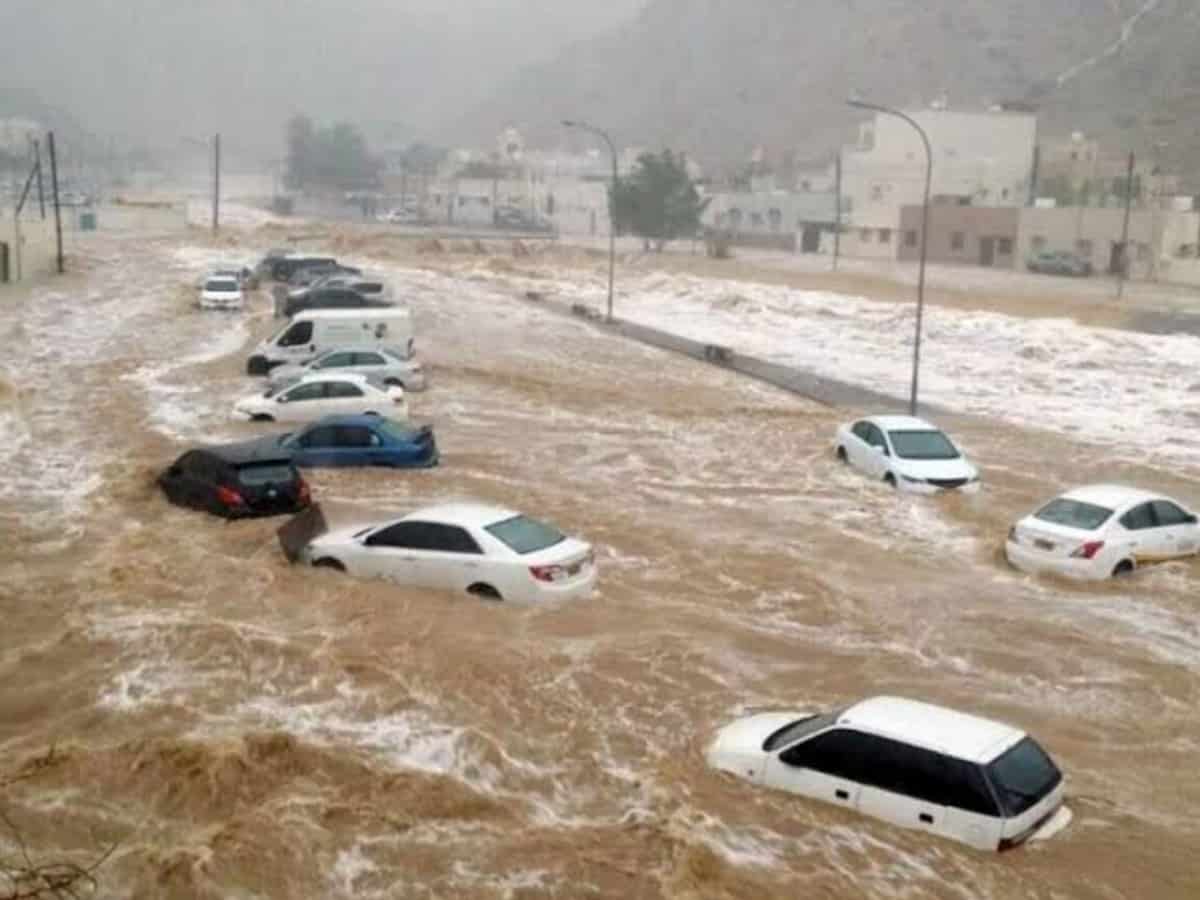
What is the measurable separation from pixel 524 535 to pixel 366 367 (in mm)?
17270

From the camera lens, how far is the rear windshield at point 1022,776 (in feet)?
35.4

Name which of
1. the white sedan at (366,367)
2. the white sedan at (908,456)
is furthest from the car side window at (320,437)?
the white sedan at (908,456)

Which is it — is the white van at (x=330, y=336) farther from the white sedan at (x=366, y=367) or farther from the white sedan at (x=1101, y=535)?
the white sedan at (x=1101, y=535)

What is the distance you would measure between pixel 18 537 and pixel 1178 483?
792 inches

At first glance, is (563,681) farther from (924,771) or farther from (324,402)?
(324,402)

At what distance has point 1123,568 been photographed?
19578 mm

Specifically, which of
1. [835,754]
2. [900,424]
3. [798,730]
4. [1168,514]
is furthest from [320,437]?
[835,754]

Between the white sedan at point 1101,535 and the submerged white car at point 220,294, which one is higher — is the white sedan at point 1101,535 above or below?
below

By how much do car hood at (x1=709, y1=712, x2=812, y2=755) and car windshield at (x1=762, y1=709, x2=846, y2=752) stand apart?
0.23 ft

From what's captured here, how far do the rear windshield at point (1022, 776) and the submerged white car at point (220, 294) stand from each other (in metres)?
46.3

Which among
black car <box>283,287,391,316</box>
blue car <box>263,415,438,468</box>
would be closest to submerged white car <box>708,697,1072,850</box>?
blue car <box>263,415,438,468</box>

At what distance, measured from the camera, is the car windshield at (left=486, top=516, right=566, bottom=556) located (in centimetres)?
1698

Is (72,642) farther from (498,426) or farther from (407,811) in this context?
(498,426)

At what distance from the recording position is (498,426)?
31.0 metres
